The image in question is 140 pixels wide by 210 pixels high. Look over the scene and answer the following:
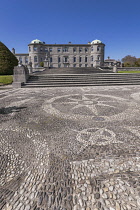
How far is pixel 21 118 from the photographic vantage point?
484 cm

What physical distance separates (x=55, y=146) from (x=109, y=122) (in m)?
2.29

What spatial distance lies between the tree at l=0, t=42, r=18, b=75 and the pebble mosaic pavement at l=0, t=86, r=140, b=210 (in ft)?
68.6

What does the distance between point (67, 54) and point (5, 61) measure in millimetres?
44106

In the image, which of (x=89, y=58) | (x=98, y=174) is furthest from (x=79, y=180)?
(x=89, y=58)

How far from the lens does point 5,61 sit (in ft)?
73.8

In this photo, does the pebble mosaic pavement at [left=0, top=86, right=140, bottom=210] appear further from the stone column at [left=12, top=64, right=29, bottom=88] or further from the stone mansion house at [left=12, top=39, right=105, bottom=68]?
the stone mansion house at [left=12, top=39, right=105, bottom=68]

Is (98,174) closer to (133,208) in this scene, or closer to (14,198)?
(133,208)

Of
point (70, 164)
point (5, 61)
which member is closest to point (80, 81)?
point (70, 164)

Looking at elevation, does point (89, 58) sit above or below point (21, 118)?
above

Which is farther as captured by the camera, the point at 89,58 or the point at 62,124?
the point at 89,58

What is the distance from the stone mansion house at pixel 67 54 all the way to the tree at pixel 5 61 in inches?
1395

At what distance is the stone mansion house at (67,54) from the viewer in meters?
58.5

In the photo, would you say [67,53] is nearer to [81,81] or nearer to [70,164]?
[81,81]

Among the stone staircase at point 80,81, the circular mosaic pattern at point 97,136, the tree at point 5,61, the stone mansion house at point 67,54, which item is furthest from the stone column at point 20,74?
the stone mansion house at point 67,54
